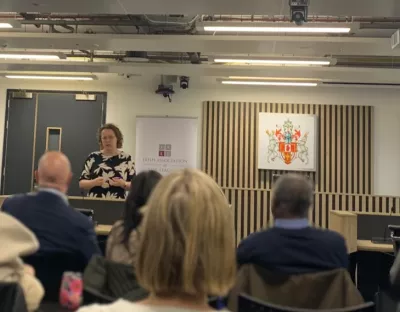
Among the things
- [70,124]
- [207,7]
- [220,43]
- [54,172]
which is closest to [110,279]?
[54,172]

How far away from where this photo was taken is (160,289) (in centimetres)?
98

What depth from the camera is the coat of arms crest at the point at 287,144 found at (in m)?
8.02

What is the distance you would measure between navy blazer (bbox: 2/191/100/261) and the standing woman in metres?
1.81

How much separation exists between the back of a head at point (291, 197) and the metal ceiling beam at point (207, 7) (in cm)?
265

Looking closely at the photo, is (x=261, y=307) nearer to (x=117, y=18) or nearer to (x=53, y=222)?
(x=53, y=222)

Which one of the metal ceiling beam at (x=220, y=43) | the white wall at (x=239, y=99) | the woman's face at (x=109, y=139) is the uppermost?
the metal ceiling beam at (x=220, y=43)

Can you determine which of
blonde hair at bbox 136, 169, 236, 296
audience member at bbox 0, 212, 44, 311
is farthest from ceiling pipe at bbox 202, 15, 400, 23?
blonde hair at bbox 136, 169, 236, 296

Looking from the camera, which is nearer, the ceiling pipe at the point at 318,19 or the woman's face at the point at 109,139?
the woman's face at the point at 109,139

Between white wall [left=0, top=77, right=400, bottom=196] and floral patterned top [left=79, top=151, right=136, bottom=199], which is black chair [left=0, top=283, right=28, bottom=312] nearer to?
floral patterned top [left=79, top=151, right=136, bottom=199]

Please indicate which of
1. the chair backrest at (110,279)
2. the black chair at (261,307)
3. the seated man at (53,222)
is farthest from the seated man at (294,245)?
the seated man at (53,222)

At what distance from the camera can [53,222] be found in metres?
2.13

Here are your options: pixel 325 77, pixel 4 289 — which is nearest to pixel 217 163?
pixel 325 77

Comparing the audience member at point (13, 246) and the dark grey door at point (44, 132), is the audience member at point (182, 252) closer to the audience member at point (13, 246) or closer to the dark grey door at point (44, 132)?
the audience member at point (13, 246)

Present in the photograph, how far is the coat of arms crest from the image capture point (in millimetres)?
8016
